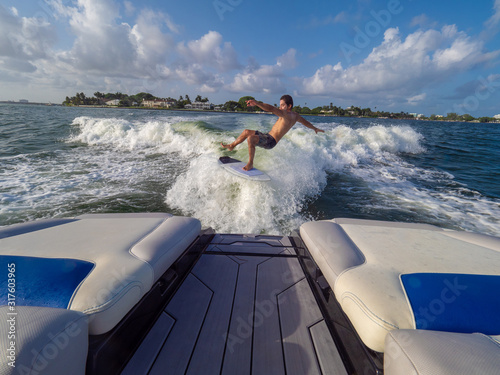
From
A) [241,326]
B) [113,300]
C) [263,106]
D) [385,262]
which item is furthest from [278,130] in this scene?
[113,300]

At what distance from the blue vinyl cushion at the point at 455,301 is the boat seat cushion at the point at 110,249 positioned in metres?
2.07

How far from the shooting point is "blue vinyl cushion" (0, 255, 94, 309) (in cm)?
142

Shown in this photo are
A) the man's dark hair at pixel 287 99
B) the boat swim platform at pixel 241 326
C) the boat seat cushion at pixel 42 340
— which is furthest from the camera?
the man's dark hair at pixel 287 99

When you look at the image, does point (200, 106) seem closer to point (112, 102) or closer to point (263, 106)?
point (112, 102)

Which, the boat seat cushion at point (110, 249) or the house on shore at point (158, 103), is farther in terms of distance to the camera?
the house on shore at point (158, 103)

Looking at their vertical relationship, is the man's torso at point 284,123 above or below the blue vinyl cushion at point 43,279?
above

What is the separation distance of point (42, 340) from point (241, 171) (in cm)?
552

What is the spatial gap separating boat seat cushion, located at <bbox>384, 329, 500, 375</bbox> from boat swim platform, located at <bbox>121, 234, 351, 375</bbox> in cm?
69

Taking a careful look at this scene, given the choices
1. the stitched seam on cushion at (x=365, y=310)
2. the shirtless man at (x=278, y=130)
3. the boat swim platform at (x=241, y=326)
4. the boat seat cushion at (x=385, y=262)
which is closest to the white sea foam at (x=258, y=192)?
the shirtless man at (x=278, y=130)

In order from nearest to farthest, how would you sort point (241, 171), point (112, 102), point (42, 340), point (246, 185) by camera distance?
point (42, 340) → point (241, 171) → point (246, 185) → point (112, 102)

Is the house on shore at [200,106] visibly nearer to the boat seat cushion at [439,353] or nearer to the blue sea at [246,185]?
the blue sea at [246,185]

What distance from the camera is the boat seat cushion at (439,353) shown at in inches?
42.2

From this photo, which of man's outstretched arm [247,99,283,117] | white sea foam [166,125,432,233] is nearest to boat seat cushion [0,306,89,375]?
white sea foam [166,125,432,233]

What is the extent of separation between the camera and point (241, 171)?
6387 mm
